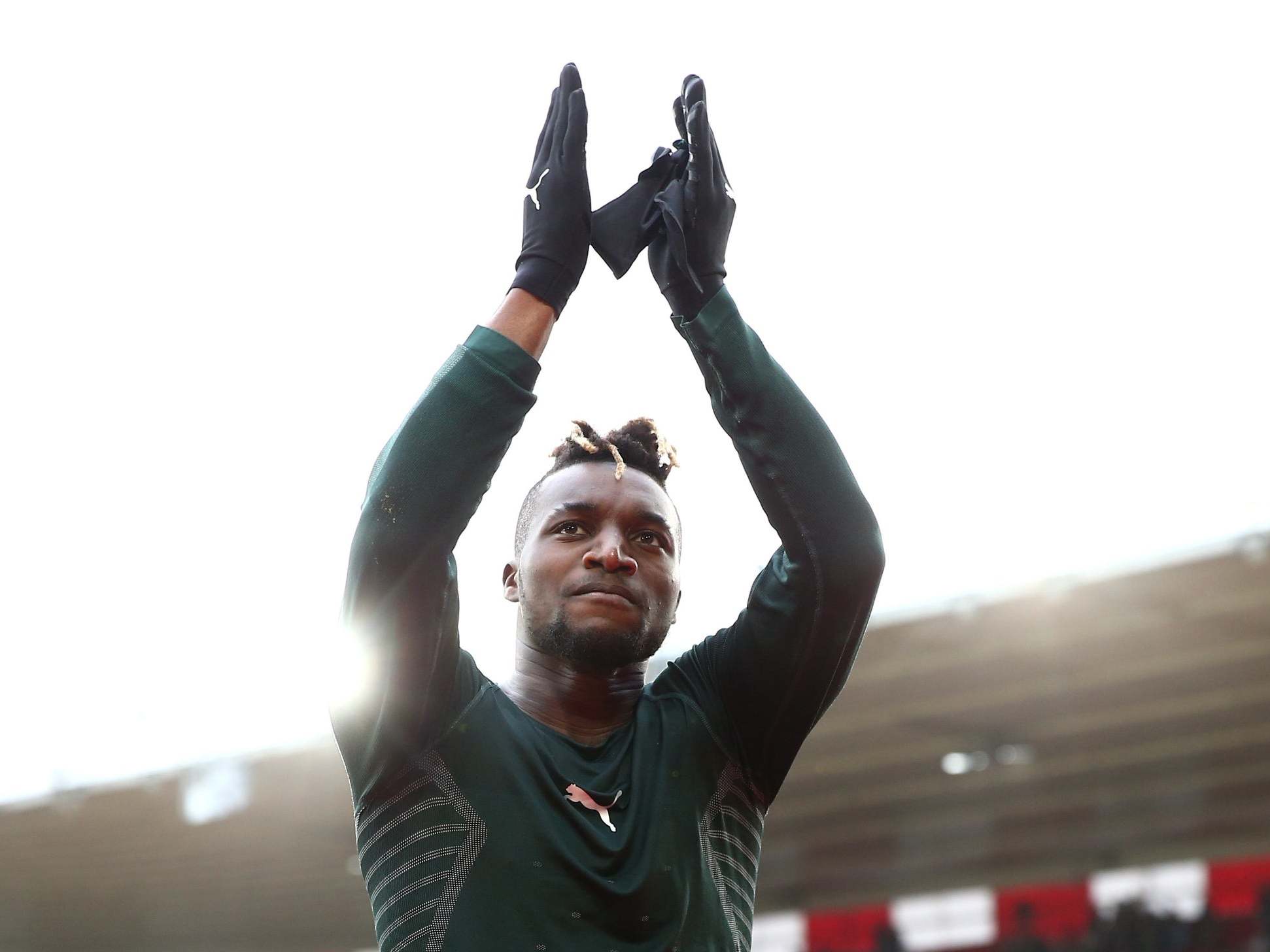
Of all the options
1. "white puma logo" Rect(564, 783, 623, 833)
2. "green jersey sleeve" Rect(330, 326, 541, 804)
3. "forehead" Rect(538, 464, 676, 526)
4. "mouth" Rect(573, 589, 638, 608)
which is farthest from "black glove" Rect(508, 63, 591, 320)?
"white puma logo" Rect(564, 783, 623, 833)

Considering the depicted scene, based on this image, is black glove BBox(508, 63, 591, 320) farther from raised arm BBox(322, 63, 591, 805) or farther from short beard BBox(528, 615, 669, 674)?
short beard BBox(528, 615, 669, 674)

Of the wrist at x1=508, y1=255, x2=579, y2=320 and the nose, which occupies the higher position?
the wrist at x1=508, y1=255, x2=579, y2=320

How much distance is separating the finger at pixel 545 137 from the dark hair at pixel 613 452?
1.86ft

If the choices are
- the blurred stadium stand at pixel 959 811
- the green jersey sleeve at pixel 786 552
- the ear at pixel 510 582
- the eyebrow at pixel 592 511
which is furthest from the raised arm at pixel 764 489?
the blurred stadium stand at pixel 959 811

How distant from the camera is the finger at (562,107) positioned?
Answer: 9.46 feet

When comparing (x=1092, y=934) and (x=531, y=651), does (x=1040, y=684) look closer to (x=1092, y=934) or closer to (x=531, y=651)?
(x=1092, y=934)

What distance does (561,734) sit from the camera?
2.83 m

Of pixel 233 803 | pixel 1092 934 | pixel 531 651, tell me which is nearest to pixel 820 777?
pixel 1092 934

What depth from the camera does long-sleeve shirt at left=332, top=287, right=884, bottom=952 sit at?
2.51m

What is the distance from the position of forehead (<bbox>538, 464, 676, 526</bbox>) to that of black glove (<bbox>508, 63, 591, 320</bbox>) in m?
0.38

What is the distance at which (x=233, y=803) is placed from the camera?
1611 centimetres

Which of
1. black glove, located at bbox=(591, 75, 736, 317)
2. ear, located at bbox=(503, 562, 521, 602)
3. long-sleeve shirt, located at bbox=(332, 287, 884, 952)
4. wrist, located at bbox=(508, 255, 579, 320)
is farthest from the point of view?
ear, located at bbox=(503, 562, 521, 602)

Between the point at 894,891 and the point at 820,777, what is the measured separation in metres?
5.64

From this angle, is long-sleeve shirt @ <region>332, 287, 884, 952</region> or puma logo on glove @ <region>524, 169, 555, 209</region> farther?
puma logo on glove @ <region>524, 169, 555, 209</region>
